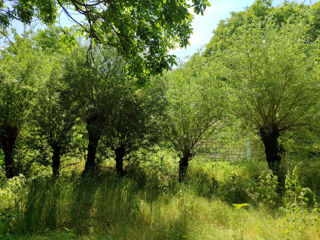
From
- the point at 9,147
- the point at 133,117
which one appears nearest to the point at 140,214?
the point at 133,117

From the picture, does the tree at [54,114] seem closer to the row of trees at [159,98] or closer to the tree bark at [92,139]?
the row of trees at [159,98]

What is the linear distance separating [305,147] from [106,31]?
20.0 feet

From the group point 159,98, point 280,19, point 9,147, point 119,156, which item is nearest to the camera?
point 9,147

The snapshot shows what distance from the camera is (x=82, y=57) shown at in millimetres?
5840

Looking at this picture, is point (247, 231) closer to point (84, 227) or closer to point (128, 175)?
point (84, 227)

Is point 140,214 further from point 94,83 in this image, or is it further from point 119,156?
point 94,83

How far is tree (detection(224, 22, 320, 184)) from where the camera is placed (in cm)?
525

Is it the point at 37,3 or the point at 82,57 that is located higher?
the point at 37,3

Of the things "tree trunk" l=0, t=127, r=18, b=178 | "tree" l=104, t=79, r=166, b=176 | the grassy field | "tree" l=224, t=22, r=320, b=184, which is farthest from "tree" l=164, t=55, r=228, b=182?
"tree trunk" l=0, t=127, r=18, b=178

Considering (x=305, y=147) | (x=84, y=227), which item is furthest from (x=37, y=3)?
(x=305, y=147)

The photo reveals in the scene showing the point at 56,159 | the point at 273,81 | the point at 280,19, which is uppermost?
the point at 280,19

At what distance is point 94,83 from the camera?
567 centimetres

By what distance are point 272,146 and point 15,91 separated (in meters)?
7.74

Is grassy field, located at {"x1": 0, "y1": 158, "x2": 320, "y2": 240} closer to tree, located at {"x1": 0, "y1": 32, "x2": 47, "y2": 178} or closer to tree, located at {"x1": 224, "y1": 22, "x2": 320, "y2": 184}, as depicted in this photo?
tree, located at {"x1": 0, "y1": 32, "x2": 47, "y2": 178}
